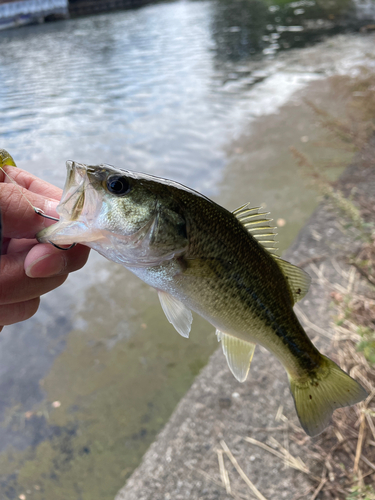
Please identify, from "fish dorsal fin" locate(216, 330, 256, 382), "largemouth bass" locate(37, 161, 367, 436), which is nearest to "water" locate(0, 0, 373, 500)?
"fish dorsal fin" locate(216, 330, 256, 382)

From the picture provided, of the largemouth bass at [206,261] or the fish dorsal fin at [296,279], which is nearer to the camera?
the largemouth bass at [206,261]

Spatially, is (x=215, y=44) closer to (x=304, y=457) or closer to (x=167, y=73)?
(x=167, y=73)

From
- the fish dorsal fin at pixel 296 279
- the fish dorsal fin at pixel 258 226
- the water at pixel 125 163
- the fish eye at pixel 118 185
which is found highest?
the fish eye at pixel 118 185

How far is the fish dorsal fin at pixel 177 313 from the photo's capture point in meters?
1.36

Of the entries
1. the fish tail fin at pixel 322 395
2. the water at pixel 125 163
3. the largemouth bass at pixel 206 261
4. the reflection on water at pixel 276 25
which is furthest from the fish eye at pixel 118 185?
the reflection on water at pixel 276 25

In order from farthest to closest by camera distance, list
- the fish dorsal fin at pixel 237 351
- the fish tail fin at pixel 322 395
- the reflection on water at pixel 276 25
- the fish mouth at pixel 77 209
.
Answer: the reflection on water at pixel 276 25 < the fish dorsal fin at pixel 237 351 < the fish tail fin at pixel 322 395 < the fish mouth at pixel 77 209

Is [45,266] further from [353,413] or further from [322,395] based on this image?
[353,413]

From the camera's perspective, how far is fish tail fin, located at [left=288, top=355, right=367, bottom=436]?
1351 millimetres

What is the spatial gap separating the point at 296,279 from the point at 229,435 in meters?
1.57

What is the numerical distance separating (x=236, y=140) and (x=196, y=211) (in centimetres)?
685

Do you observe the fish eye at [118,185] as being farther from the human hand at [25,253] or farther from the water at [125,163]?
the water at [125,163]

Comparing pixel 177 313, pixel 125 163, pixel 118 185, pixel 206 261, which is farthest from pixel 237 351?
pixel 125 163

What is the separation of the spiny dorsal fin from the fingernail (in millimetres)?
655

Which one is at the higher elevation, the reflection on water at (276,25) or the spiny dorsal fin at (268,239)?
the spiny dorsal fin at (268,239)
